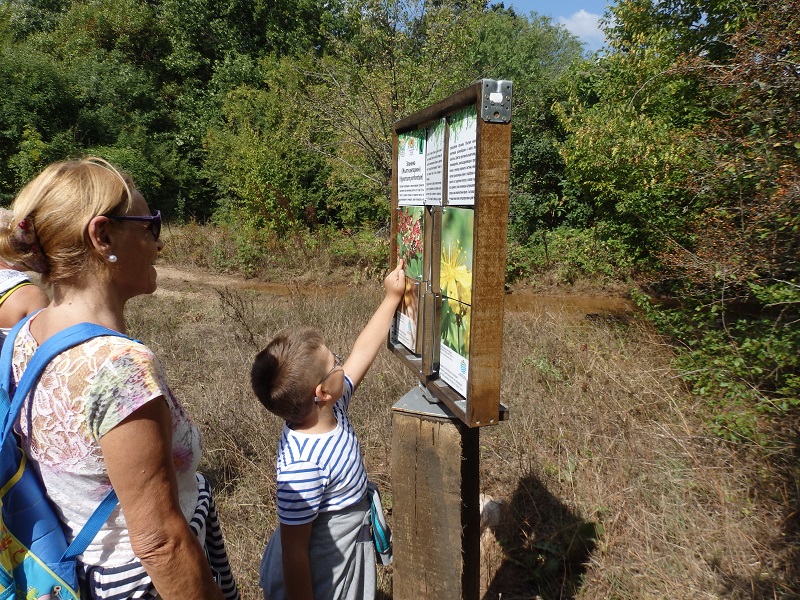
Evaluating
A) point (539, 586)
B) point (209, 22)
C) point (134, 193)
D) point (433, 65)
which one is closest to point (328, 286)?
point (433, 65)

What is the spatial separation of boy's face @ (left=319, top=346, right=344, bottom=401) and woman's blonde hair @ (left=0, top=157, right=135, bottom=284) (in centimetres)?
72

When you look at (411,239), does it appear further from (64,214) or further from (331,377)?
(64,214)

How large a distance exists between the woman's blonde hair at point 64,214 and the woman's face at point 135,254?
0.04 meters

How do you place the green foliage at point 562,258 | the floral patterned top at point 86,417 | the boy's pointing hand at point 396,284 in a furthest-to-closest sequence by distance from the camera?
1. the green foliage at point 562,258
2. the boy's pointing hand at point 396,284
3. the floral patterned top at point 86,417

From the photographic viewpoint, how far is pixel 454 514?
2.04 meters

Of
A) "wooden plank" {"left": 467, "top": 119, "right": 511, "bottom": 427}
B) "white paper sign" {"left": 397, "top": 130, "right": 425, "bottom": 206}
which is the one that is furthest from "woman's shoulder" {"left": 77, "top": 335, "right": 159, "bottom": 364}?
"white paper sign" {"left": 397, "top": 130, "right": 425, "bottom": 206}

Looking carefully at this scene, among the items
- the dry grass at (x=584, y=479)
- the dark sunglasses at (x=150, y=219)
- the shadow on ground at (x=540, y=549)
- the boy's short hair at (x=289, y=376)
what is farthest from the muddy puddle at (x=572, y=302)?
the dark sunglasses at (x=150, y=219)

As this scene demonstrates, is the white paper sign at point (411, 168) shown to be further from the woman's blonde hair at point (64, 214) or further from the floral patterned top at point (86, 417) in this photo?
the floral patterned top at point (86, 417)

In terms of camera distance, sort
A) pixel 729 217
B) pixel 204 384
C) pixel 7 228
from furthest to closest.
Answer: pixel 204 384 → pixel 729 217 → pixel 7 228

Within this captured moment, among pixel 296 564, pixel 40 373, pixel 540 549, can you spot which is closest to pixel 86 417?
pixel 40 373

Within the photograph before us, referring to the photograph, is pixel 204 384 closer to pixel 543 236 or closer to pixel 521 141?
pixel 543 236

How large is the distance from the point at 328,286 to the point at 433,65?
4686 mm

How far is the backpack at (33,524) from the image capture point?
1365mm

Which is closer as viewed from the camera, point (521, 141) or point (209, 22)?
point (521, 141)
